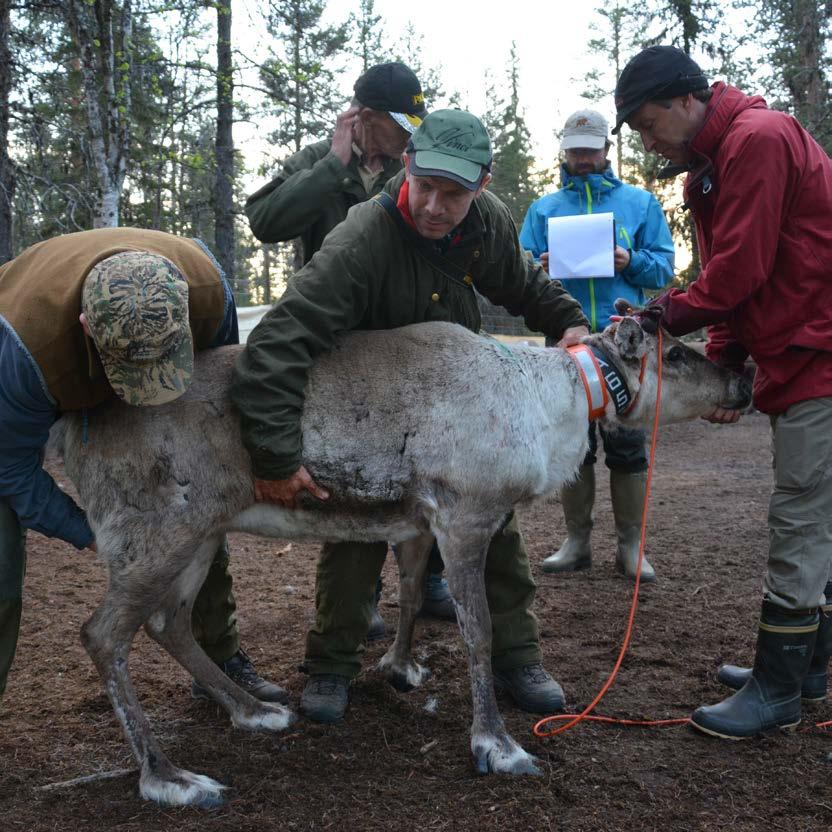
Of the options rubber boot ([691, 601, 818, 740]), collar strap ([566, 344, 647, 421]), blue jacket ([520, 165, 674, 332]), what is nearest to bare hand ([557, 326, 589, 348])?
collar strap ([566, 344, 647, 421])

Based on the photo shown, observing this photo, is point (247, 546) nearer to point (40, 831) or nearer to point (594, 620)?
point (594, 620)

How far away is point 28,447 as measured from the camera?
10.7ft

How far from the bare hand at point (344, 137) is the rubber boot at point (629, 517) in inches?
116

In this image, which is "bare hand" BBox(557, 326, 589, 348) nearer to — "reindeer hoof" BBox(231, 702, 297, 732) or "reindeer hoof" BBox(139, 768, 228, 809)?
"reindeer hoof" BBox(231, 702, 297, 732)

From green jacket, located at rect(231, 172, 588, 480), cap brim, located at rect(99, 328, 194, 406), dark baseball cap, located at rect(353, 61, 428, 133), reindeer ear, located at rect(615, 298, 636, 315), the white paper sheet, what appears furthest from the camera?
the white paper sheet

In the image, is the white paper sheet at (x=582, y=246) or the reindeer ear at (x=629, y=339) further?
the white paper sheet at (x=582, y=246)

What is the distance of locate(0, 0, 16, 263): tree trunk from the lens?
910 cm

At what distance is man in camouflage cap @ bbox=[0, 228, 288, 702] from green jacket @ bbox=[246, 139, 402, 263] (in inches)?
32.1

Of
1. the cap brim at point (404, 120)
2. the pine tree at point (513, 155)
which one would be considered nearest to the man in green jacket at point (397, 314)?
the cap brim at point (404, 120)

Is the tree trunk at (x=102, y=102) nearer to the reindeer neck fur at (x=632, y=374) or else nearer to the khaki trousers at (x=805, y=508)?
the reindeer neck fur at (x=632, y=374)

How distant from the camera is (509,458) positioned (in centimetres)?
354

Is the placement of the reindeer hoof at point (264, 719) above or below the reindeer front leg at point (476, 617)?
below

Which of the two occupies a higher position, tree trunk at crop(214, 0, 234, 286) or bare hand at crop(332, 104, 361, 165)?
tree trunk at crop(214, 0, 234, 286)

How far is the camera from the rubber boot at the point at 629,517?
579 cm
